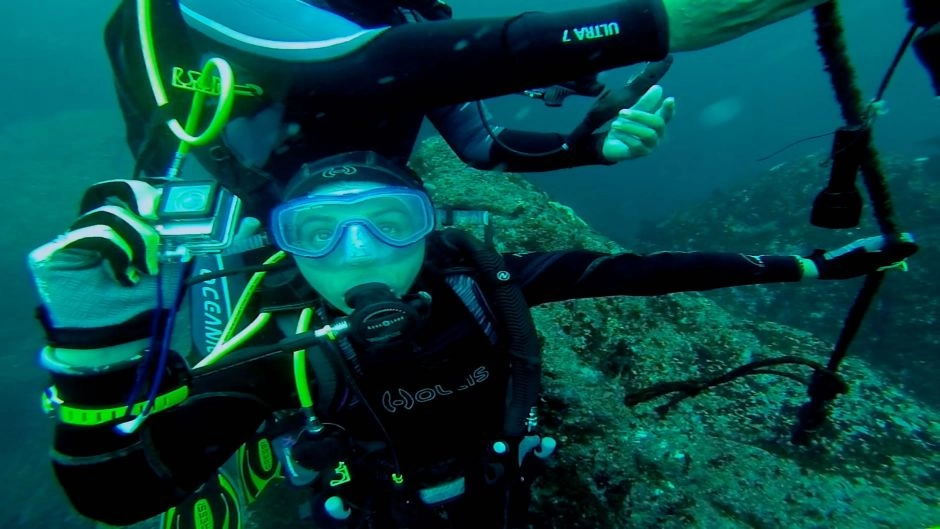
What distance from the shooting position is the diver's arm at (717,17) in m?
1.16

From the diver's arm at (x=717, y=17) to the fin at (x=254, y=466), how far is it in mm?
2653

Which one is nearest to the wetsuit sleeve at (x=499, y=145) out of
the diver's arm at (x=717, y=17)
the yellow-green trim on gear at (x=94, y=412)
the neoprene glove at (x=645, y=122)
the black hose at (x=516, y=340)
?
the neoprene glove at (x=645, y=122)

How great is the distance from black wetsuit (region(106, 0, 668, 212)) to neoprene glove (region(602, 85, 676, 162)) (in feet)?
0.81

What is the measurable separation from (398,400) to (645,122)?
148 centimetres

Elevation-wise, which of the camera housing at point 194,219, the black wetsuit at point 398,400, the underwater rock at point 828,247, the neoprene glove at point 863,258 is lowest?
the underwater rock at point 828,247

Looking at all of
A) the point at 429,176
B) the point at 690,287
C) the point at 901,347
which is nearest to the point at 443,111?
the point at 690,287

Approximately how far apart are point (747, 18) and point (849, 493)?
256 centimetres

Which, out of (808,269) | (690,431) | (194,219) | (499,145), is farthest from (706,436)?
(194,219)

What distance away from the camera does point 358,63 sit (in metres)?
1.60

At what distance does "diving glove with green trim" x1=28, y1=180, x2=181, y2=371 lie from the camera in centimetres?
132

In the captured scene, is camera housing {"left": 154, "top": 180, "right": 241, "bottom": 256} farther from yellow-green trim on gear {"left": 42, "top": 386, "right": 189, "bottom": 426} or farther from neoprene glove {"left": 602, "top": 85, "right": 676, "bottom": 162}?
neoprene glove {"left": 602, "top": 85, "right": 676, "bottom": 162}

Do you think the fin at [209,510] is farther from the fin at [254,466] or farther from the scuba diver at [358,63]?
the scuba diver at [358,63]

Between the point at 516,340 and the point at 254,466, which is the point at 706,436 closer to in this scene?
the point at 516,340

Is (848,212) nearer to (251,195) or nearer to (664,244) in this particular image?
(251,195)
